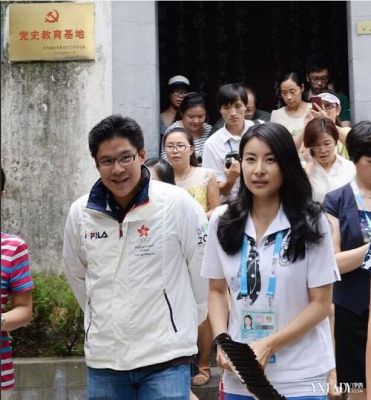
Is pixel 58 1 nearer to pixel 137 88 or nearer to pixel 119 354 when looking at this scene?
pixel 137 88

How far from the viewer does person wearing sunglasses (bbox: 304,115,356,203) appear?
6445 mm

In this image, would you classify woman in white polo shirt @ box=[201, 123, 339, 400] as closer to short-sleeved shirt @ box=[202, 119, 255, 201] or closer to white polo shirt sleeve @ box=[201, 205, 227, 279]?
white polo shirt sleeve @ box=[201, 205, 227, 279]

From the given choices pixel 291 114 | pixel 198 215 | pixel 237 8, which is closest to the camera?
pixel 198 215

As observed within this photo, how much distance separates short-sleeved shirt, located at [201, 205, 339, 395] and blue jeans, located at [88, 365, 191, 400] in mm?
368

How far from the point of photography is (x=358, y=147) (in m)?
4.61

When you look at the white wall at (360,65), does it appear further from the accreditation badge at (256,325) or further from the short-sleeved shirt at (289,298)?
the accreditation badge at (256,325)

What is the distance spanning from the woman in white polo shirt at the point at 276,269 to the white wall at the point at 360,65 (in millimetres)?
5272

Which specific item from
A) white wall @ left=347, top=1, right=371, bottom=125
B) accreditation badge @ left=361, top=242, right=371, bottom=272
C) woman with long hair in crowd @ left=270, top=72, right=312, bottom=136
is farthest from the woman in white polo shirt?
white wall @ left=347, top=1, right=371, bottom=125

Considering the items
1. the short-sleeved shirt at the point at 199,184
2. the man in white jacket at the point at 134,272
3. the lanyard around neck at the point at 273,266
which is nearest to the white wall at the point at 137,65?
the short-sleeved shirt at the point at 199,184

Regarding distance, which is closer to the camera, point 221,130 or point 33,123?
point 221,130

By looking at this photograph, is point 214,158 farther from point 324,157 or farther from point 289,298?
point 289,298

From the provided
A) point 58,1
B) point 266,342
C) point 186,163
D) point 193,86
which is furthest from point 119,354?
point 193,86

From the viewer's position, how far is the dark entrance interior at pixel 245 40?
12.0m

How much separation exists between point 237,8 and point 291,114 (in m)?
4.17
